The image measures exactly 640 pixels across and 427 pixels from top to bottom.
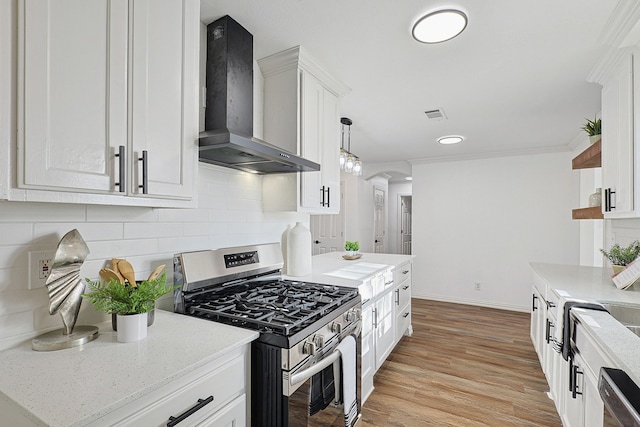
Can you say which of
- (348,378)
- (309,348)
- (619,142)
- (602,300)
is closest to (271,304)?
(309,348)

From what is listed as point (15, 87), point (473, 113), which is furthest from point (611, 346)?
point (473, 113)

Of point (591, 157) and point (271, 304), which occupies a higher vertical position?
point (591, 157)

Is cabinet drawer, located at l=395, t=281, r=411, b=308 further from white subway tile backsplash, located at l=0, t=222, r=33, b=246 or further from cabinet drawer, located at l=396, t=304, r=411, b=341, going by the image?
white subway tile backsplash, located at l=0, t=222, r=33, b=246

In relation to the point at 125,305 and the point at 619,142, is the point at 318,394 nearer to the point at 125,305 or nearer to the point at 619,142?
the point at 125,305

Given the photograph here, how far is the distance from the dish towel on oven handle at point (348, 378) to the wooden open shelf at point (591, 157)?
2.43 m

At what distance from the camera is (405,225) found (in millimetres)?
8453

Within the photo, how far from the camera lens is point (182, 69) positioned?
1.29m

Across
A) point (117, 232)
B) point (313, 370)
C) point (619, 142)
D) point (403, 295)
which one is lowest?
point (403, 295)

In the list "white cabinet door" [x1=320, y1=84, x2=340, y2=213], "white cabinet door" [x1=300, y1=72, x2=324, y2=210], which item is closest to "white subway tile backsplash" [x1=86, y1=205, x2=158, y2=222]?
"white cabinet door" [x1=300, y1=72, x2=324, y2=210]

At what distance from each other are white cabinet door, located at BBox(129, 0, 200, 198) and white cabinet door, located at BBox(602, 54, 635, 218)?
2.52 meters

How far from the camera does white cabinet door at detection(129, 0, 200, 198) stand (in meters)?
1.11

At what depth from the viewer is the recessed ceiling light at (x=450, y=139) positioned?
391cm

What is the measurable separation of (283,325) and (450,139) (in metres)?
3.66

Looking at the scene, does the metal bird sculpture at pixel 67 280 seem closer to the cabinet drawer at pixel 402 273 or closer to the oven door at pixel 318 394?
the oven door at pixel 318 394
